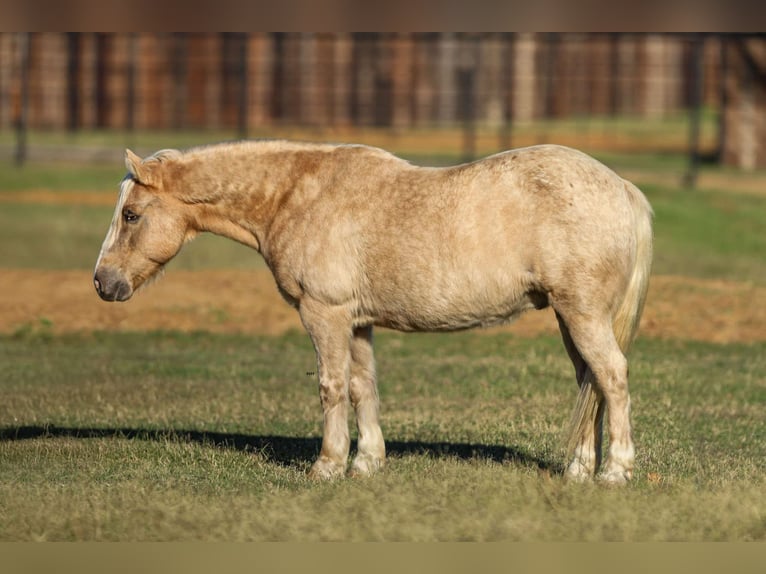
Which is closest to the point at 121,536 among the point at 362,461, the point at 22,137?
the point at 362,461

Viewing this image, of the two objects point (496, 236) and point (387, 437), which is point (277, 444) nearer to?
point (387, 437)

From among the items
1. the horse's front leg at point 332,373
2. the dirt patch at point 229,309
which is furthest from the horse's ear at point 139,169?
the dirt patch at point 229,309

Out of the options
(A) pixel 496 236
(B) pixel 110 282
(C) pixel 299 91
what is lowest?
(C) pixel 299 91

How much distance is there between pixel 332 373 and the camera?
821 centimetres

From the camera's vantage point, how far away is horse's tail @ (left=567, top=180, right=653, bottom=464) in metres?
7.66

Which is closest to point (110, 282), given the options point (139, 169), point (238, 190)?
point (139, 169)

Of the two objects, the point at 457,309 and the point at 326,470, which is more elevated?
the point at 457,309

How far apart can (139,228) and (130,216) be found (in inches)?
3.6

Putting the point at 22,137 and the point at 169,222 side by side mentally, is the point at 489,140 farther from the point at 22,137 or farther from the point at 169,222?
the point at 169,222

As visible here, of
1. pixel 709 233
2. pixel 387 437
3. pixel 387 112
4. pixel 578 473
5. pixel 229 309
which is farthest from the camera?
pixel 387 112

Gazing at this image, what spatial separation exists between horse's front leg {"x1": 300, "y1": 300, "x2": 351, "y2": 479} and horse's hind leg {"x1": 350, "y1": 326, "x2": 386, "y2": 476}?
0.19 m

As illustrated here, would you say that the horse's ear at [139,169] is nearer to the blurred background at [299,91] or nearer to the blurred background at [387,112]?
the blurred background at [387,112]

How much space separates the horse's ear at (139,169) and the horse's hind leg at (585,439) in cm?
265

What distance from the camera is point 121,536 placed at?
666cm
